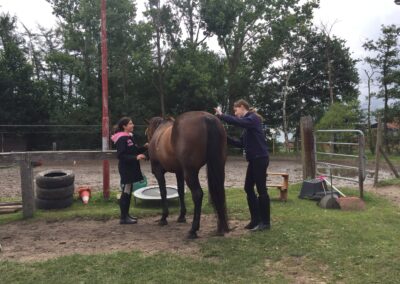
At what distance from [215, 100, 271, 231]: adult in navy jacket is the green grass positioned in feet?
0.90

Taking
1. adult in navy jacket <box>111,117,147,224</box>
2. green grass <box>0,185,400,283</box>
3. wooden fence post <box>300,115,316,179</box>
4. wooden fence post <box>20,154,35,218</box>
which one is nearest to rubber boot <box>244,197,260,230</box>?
green grass <box>0,185,400,283</box>

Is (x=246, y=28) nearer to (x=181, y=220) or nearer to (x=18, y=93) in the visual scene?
(x=18, y=93)

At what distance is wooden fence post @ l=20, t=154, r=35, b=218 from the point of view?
6633mm

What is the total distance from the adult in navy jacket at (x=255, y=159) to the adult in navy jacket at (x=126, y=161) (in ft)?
5.36

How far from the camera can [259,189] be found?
5.23m

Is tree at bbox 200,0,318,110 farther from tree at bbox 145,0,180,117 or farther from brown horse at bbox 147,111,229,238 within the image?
brown horse at bbox 147,111,229,238

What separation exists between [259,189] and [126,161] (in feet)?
6.83

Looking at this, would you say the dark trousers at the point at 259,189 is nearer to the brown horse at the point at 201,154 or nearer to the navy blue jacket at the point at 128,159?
the brown horse at the point at 201,154

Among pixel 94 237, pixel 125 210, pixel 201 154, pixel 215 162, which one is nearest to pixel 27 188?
pixel 125 210

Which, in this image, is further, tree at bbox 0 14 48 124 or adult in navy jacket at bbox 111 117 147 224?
tree at bbox 0 14 48 124

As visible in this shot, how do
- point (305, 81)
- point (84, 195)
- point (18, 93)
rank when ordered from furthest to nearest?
1. point (305, 81)
2. point (18, 93)
3. point (84, 195)

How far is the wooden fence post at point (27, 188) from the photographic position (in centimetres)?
663

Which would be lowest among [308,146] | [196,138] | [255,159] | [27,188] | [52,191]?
[52,191]

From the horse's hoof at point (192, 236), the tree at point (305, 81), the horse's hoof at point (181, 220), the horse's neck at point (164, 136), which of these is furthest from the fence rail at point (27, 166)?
the tree at point (305, 81)
